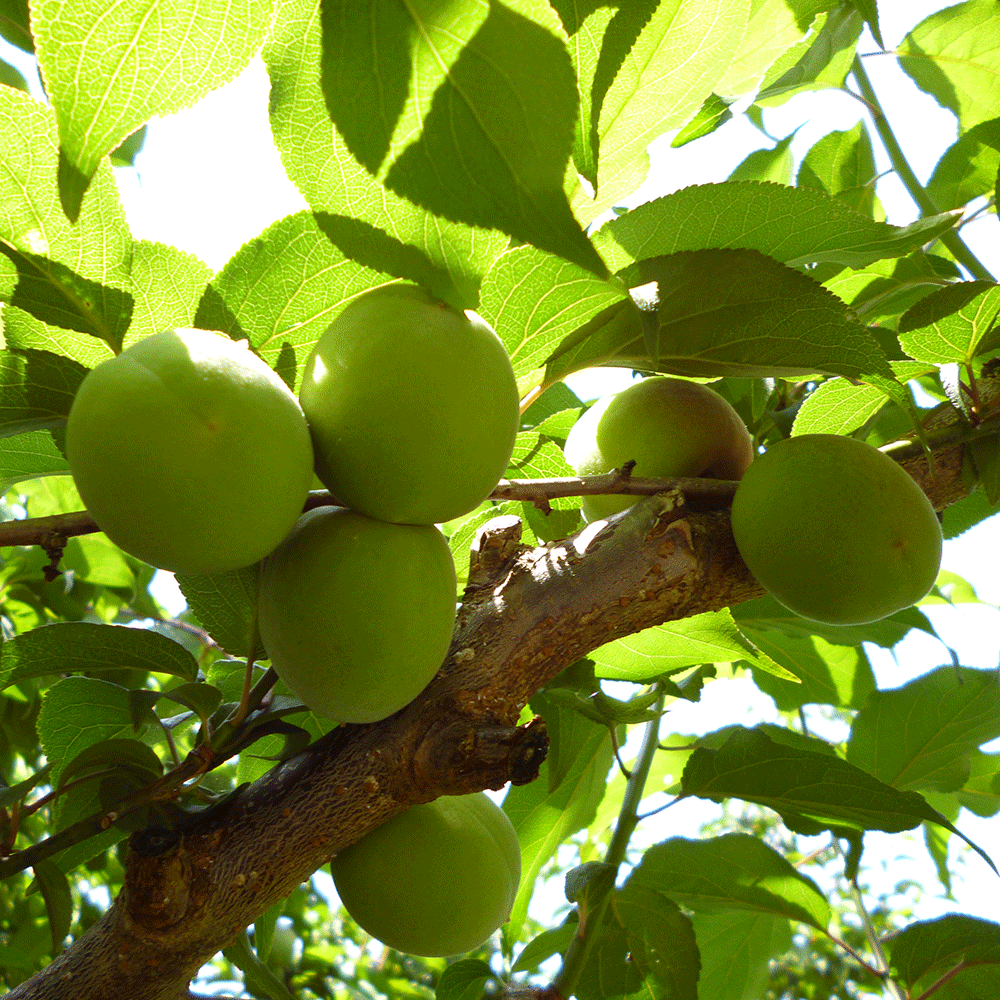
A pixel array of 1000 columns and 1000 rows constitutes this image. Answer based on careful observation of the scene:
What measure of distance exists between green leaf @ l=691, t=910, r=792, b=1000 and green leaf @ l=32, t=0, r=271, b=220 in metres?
1.47

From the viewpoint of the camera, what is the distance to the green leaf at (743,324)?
2.47ft

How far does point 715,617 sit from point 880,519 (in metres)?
0.27

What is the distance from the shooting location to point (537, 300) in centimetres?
75

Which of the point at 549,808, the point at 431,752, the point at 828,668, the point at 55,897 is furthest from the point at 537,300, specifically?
the point at 828,668

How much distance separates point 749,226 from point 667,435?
0.75 ft

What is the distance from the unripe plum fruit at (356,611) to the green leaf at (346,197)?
0.21 metres

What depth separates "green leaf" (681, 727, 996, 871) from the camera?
1005 mm

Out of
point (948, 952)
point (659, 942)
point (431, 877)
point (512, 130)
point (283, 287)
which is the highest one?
point (512, 130)

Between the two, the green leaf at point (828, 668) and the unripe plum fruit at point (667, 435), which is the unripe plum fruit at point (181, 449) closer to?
the unripe plum fruit at point (667, 435)

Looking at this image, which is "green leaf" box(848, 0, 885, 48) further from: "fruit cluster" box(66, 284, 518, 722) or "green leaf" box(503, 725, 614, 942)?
"green leaf" box(503, 725, 614, 942)

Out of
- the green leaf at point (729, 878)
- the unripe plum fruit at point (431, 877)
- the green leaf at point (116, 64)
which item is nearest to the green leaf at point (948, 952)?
the green leaf at point (729, 878)

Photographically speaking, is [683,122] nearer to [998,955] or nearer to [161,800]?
[161,800]

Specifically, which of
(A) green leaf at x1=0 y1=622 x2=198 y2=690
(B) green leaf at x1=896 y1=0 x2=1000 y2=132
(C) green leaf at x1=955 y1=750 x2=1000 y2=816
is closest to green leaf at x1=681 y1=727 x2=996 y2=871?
(C) green leaf at x1=955 y1=750 x2=1000 y2=816

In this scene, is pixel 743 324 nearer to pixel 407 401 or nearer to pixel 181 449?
pixel 407 401
